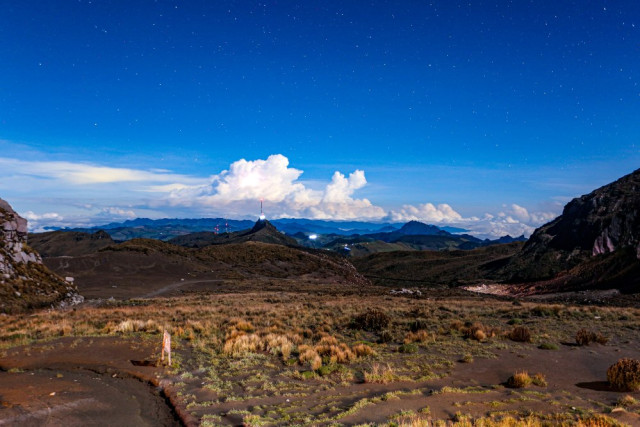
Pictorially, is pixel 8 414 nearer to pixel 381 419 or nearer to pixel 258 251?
pixel 381 419

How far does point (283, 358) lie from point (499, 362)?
9133 millimetres

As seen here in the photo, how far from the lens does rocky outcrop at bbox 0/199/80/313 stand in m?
35.9

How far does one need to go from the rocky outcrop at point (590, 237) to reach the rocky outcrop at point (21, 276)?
80.4 m

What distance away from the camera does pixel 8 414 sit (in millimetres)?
9227

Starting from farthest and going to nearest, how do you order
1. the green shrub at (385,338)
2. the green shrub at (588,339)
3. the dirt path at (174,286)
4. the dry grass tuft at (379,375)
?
the dirt path at (174,286), the green shrub at (385,338), the green shrub at (588,339), the dry grass tuft at (379,375)

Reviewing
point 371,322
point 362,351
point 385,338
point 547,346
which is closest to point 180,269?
point 371,322

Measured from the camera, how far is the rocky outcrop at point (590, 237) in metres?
69.6

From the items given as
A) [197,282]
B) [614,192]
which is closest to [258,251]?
[197,282]

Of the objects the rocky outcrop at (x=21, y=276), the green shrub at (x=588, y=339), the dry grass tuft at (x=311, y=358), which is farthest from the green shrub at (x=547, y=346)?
the rocky outcrop at (x=21, y=276)

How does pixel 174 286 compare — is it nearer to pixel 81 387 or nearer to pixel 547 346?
pixel 81 387

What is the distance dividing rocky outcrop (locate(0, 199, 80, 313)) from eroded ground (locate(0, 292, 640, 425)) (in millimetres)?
15643

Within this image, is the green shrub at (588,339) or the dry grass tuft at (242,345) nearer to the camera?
the dry grass tuft at (242,345)

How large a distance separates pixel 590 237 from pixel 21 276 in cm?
9995

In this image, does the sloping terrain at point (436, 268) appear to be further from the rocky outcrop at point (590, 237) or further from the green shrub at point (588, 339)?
the green shrub at point (588, 339)
